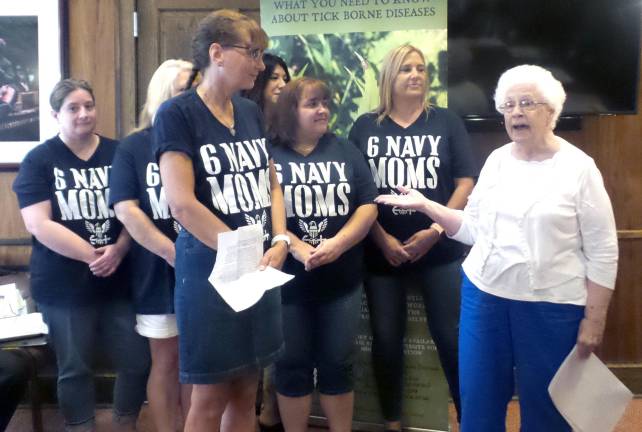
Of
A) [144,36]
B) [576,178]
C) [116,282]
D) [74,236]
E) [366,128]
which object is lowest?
[116,282]

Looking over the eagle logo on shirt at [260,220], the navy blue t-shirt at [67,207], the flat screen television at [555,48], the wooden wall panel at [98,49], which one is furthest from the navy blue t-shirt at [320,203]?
the wooden wall panel at [98,49]

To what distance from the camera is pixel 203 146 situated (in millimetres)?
1773

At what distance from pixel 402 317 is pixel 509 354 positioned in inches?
29.8

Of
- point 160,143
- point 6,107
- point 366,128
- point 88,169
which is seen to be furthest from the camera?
point 6,107

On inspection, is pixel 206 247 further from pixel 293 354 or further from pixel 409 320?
pixel 409 320

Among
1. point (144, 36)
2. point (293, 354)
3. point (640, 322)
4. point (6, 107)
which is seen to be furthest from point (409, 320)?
point (6, 107)

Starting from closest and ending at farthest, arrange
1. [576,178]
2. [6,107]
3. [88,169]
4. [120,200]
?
[576,178] → [120,200] → [88,169] → [6,107]

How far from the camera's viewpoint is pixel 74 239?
2.38 m

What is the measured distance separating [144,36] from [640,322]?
8.46 ft

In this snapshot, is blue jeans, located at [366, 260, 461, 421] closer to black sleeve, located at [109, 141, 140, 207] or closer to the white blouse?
the white blouse

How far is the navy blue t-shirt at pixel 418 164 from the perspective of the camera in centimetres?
259

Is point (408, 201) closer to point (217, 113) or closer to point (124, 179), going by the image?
point (217, 113)

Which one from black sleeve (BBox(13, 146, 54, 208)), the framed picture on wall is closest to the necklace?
black sleeve (BBox(13, 146, 54, 208))

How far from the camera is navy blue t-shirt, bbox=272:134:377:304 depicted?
8.08ft
